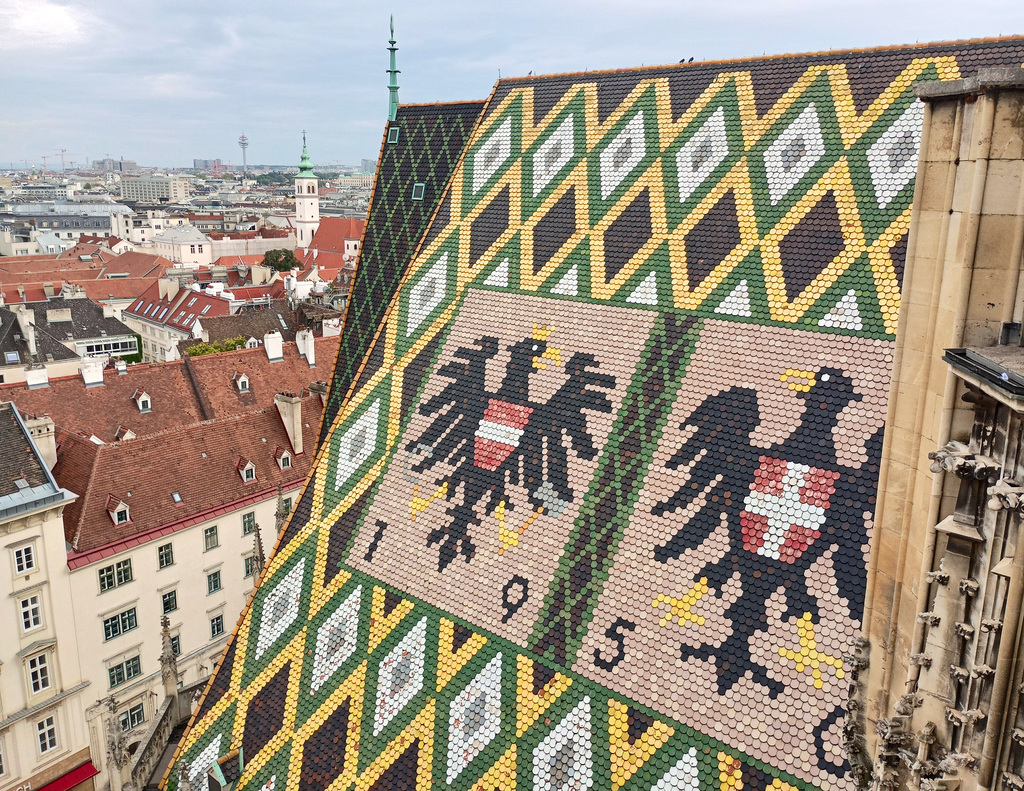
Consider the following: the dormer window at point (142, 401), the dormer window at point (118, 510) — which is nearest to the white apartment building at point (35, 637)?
the dormer window at point (118, 510)

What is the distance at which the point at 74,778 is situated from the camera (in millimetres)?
20703

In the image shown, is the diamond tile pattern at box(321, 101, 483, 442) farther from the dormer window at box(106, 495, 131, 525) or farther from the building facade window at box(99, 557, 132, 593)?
the building facade window at box(99, 557, 132, 593)

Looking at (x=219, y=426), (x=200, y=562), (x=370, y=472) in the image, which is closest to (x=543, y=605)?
(x=370, y=472)

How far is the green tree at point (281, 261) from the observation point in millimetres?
86188

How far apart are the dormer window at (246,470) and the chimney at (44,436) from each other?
16.2 feet

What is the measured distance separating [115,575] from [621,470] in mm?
15606

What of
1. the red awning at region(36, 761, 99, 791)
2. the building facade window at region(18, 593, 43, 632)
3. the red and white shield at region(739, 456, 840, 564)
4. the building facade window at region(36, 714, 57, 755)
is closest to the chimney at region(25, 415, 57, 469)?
the building facade window at region(18, 593, 43, 632)

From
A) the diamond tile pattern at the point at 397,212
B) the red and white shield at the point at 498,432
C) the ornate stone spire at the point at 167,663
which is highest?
the diamond tile pattern at the point at 397,212

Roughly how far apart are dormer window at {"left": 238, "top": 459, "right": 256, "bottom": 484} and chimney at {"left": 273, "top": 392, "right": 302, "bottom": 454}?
1.98 m

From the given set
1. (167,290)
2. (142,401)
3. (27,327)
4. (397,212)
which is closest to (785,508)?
(397,212)

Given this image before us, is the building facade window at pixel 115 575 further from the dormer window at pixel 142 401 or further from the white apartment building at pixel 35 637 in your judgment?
the dormer window at pixel 142 401

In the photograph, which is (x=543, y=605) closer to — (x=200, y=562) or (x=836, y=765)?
(x=836, y=765)

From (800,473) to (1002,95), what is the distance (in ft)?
18.9

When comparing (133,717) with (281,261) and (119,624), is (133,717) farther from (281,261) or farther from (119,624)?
(281,261)
